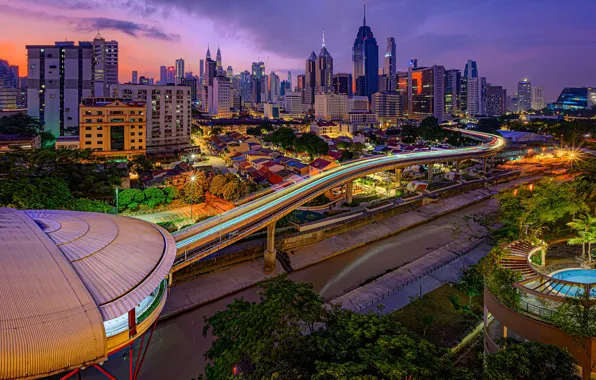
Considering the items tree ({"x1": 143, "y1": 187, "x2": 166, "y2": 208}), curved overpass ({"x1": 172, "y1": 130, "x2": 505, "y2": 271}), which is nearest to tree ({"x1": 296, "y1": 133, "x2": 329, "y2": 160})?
curved overpass ({"x1": 172, "y1": 130, "x2": 505, "y2": 271})

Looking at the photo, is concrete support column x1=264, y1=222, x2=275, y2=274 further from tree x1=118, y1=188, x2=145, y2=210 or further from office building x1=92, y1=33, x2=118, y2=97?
office building x1=92, y1=33, x2=118, y2=97

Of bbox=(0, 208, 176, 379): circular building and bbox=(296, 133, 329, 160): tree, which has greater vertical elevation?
bbox=(296, 133, 329, 160): tree

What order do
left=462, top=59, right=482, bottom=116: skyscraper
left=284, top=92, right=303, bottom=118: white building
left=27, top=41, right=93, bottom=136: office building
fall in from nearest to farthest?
left=27, top=41, right=93, bottom=136: office building < left=284, top=92, right=303, bottom=118: white building < left=462, top=59, right=482, bottom=116: skyscraper

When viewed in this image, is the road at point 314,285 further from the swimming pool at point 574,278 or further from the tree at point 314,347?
the swimming pool at point 574,278

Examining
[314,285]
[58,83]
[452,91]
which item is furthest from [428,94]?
[314,285]

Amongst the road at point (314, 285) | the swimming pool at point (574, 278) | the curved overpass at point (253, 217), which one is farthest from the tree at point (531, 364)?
the curved overpass at point (253, 217)

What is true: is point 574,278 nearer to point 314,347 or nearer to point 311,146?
point 314,347
